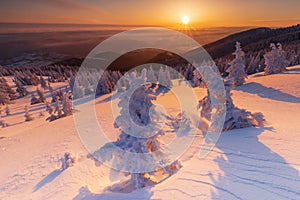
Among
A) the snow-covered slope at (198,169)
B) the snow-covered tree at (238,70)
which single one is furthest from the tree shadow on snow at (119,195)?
the snow-covered tree at (238,70)

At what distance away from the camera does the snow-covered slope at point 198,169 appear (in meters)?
7.12

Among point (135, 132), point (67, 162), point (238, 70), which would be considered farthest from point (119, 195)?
point (238, 70)

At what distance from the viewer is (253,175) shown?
7.62 metres

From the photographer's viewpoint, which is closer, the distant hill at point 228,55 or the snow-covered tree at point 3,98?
the distant hill at point 228,55

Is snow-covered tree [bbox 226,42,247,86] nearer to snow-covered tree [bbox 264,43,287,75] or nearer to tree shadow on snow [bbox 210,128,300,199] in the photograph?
snow-covered tree [bbox 264,43,287,75]

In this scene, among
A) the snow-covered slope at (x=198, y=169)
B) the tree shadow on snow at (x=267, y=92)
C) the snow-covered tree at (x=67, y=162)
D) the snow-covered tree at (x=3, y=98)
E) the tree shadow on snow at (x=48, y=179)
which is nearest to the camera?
the snow-covered slope at (x=198, y=169)

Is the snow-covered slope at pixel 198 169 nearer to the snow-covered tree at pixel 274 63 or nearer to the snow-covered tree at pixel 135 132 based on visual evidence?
the snow-covered tree at pixel 135 132

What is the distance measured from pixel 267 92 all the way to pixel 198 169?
17468mm

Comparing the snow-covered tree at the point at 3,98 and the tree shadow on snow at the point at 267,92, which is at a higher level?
the tree shadow on snow at the point at 267,92

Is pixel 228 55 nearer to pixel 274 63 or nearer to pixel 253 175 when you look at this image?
pixel 274 63

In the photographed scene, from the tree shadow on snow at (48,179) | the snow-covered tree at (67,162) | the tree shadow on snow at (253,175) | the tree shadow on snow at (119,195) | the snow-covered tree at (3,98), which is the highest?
the tree shadow on snow at (253,175)

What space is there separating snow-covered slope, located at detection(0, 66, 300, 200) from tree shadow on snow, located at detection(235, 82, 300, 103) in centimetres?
135

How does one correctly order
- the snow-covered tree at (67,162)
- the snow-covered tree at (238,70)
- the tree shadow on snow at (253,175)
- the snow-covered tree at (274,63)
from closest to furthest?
the tree shadow on snow at (253,175)
the snow-covered tree at (67,162)
the snow-covered tree at (238,70)
the snow-covered tree at (274,63)

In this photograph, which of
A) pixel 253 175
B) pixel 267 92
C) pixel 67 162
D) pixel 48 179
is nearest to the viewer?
pixel 253 175
